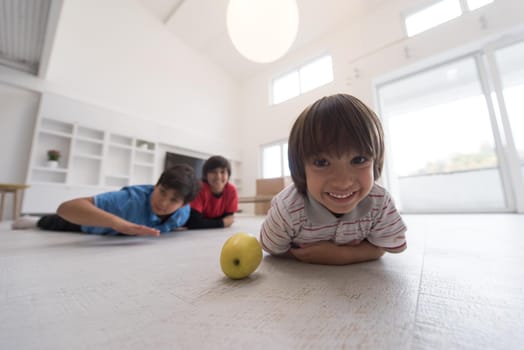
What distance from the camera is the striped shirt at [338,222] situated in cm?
43

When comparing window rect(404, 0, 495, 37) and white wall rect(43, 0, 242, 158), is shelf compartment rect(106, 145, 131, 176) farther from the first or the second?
window rect(404, 0, 495, 37)

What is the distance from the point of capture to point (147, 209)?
3.14 ft

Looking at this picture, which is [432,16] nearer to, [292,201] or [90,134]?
[292,201]

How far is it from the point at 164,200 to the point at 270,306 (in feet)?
2.51

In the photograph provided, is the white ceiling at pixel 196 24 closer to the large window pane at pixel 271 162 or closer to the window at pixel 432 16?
the window at pixel 432 16

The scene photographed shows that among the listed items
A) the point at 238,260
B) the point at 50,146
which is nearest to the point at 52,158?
the point at 50,146

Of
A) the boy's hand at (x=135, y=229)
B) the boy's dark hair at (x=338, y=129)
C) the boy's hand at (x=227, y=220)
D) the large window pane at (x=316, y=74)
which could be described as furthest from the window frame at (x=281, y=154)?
the boy's dark hair at (x=338, y=129)

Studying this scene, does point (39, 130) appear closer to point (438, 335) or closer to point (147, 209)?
point (147, 209)

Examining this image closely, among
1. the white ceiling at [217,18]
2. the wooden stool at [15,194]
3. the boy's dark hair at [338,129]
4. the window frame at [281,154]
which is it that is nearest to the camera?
the boy's dark hair at [338,129]

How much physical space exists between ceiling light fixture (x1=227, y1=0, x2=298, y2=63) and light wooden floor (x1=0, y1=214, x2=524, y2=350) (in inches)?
78.6

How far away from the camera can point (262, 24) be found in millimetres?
1732

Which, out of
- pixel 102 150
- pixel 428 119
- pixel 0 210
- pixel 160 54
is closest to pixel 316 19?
pixel 428 119

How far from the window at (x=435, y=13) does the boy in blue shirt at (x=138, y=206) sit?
3556 mm

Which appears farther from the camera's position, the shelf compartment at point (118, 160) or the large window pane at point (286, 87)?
the large window pane at point (286, 87)
